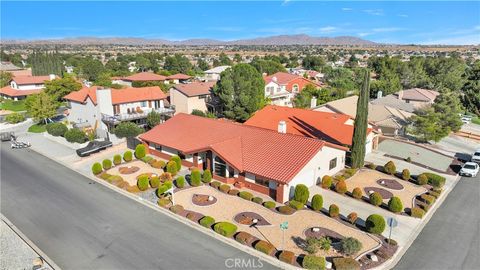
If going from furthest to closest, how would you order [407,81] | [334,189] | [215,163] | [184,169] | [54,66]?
[54,66]
[407,81]
[184,169]
[215,163]
[334,189]

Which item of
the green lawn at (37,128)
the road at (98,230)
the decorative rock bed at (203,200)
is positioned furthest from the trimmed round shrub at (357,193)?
the green lawn at (37,128)

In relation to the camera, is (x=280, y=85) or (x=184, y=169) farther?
(x=280, y=85)

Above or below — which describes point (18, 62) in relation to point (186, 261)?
above

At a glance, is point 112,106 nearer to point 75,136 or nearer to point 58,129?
point 75,136

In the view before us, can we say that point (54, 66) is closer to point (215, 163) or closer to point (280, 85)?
point (280, 85)

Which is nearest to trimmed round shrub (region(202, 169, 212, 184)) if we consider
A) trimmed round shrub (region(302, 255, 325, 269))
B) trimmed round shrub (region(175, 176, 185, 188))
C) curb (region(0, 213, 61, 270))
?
trimmed round shrub (region(175, 176, 185, 188))

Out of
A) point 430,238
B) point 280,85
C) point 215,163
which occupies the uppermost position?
point 280,85

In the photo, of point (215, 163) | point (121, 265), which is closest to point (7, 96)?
point (215, 163)
